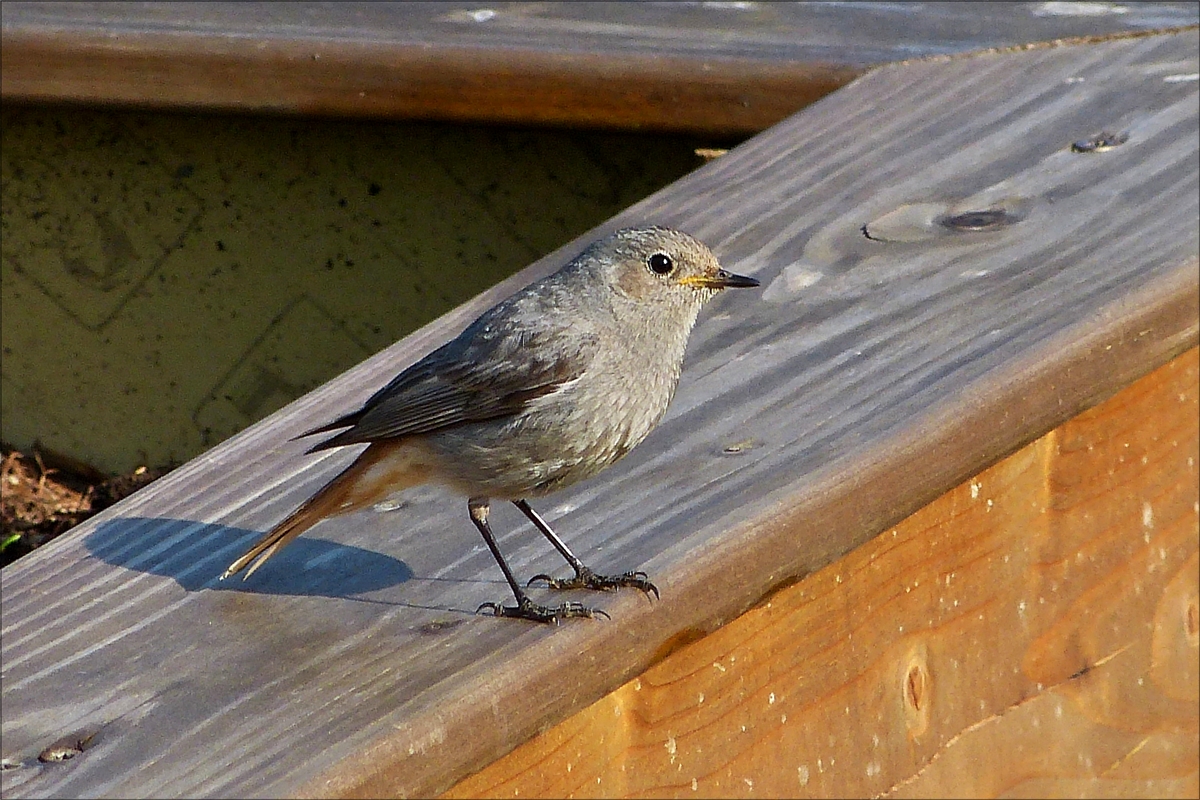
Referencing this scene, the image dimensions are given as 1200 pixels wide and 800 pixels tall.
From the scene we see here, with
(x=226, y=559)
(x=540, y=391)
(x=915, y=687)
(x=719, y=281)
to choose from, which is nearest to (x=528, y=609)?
(x=226, y=559)

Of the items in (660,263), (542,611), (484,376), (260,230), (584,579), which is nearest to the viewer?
(542,611)

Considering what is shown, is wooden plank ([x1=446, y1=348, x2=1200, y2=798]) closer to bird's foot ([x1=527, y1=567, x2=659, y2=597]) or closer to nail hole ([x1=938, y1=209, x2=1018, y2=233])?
bird's foot ([x1=527, y1=567, x2=659, y2=597])

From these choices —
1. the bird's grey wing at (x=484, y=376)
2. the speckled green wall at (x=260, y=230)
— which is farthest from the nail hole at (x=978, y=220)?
the speckled green wall at (x=260, y=230)

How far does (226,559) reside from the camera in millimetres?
2062

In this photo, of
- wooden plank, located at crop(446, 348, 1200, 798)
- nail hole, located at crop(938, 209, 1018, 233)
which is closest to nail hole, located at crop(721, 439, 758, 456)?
wooden plank, located at crop(446, 348, 1200, 798)

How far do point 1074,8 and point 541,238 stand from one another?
1.27 metres

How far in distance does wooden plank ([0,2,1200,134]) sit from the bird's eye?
63 centimetres

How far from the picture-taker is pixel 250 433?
2385 millimetres

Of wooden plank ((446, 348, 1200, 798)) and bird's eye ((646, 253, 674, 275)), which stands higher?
bird's eye ((646, 253, 674, 275))

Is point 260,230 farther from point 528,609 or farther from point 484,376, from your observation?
point 528,609

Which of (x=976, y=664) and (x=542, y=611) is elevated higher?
(x=542, y=611)

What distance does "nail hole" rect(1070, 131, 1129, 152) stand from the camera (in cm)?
288

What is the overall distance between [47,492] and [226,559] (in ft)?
5.20

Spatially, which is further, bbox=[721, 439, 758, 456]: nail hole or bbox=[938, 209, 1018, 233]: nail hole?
bbox=[938, 209, 1018, 233]: nail hole
